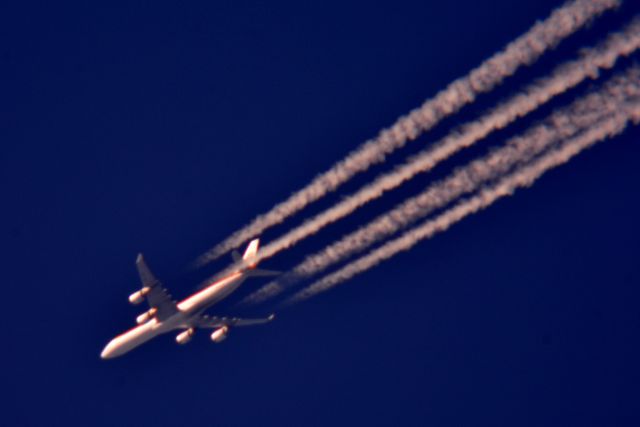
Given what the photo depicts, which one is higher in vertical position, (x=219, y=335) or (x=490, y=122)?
(x=219, y=335)

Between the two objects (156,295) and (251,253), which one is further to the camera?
(156,295)

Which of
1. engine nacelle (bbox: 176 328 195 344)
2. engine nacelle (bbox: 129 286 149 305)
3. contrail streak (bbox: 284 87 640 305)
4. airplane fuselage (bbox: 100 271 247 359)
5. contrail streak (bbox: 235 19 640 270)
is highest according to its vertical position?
engine nacelle (bbox: 129 286 149 305)

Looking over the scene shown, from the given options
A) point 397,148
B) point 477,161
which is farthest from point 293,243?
point 477,161

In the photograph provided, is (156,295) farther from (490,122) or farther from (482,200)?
(490,122)

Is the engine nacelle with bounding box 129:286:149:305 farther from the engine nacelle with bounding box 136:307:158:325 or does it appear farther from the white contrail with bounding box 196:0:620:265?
the white contrail with bounding box 196:0:620:265

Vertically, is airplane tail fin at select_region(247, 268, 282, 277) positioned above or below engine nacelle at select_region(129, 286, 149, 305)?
below

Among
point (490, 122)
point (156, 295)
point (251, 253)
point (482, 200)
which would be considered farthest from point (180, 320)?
point (490, 122)

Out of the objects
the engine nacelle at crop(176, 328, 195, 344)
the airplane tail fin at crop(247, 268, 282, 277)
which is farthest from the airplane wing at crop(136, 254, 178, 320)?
the airplane tail fin at crop(247, 268, 282, 277)

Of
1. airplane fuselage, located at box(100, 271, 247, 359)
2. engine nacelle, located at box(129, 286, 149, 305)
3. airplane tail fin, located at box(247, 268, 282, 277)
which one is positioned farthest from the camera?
airplane fuselage, located at box(100, 271, 247, 359)
